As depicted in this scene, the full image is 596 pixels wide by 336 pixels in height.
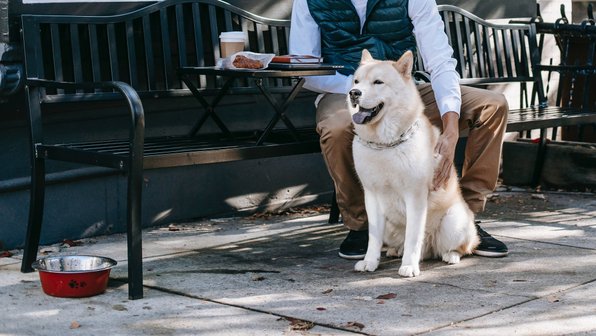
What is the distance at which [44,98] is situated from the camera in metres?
5.23

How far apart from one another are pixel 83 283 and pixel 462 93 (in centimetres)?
236

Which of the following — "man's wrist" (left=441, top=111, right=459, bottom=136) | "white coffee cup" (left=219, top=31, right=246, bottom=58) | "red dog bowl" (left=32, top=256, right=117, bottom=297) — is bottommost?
"red dog bowl" (left=32, top=256, right=117, bottom=297)

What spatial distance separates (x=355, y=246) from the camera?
5.30 metres

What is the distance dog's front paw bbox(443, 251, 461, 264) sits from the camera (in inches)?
202

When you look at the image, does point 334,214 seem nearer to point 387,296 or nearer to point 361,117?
point 361,117

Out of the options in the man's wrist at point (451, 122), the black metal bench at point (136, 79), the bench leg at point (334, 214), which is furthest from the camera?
the bench leg at point (334, 214)

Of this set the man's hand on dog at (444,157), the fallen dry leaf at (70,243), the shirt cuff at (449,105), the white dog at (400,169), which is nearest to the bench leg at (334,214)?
the white dog at (400,169)

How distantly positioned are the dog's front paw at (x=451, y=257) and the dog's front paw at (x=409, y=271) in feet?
1.07

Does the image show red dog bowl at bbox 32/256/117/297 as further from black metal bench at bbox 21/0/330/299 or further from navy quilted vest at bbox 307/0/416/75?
navy quilted vest at bbox 307/0/416/75

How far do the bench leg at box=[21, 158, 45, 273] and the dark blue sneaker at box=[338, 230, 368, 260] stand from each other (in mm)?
1572

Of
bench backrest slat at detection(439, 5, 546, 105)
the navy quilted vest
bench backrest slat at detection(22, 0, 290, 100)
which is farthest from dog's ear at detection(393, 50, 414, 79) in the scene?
bench backrest slat at detection(439, 5, 546, 105)

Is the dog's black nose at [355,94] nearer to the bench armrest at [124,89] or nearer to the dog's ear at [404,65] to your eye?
the dog's ear at [404,65]

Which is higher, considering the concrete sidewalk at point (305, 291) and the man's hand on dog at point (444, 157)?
the man's hand on dog at point (444, 157)

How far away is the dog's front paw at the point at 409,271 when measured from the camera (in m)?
4.84
